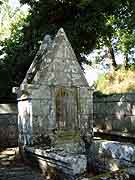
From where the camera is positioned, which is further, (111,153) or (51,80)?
(51,80)

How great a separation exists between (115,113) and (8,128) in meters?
4.47

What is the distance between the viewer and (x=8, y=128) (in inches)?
405

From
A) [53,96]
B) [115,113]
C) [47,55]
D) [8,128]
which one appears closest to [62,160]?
[53,96]

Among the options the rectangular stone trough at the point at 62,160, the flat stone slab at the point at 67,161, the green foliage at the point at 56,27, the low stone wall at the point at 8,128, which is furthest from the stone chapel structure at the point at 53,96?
the green foliage at the point at 56,27

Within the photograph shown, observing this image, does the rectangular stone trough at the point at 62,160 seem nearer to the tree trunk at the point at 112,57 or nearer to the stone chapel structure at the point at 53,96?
the stone chapel structure at the point at 53,96

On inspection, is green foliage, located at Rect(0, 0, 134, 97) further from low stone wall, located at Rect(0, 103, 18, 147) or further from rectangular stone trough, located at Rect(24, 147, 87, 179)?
rectangular stone trough, located at Rect(24, 147, 87, 179)

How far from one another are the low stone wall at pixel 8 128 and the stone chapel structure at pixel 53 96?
7.33 feet

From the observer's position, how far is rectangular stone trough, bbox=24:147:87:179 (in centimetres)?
569

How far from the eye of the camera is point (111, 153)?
6.70m

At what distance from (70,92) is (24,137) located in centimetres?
190

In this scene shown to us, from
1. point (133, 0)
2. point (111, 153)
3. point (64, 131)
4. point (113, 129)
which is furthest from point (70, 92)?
point (133, 0)

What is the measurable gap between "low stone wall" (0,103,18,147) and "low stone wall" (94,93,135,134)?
159 inches

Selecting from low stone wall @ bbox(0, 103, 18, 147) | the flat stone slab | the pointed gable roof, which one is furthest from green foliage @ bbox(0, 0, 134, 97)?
the flat stone slab

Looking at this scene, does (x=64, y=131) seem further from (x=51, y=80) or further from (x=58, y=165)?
(x=58, y=165)
